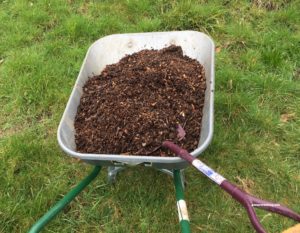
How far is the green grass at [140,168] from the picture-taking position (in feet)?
7.55

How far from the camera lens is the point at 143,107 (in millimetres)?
2080

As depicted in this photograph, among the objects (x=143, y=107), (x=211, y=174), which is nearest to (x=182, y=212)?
(x=211, y=174)

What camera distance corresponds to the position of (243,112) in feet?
8.89

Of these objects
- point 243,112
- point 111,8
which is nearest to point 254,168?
point 243,112

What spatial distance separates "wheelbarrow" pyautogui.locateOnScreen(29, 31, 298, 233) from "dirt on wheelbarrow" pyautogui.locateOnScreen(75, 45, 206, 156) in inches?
2.2

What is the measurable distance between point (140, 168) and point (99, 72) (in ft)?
2.07

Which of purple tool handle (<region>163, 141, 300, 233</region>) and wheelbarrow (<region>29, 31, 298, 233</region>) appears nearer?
purple tool handle (<region>163, 141, 300, 233</region>)

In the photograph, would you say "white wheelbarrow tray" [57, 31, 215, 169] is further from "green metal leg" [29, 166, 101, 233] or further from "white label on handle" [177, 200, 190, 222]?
"white label on handle" [177, 200, 190, 222]

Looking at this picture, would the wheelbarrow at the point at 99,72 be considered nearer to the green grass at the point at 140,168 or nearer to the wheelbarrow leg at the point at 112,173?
the wheelbarrow leg at the point at 112,173

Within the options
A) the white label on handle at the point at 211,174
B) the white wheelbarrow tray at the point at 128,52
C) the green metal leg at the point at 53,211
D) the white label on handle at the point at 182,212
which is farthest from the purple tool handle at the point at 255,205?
the green metal leg at the point at 53,211

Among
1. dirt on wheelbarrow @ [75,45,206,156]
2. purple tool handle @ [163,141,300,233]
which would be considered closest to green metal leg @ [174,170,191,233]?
dirt on wheelbarrow @ [75,45,206,156]

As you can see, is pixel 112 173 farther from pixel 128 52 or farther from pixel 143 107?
pixel 128 52

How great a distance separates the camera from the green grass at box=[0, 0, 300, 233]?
230 cm

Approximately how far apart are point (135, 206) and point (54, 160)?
2.03 feet
